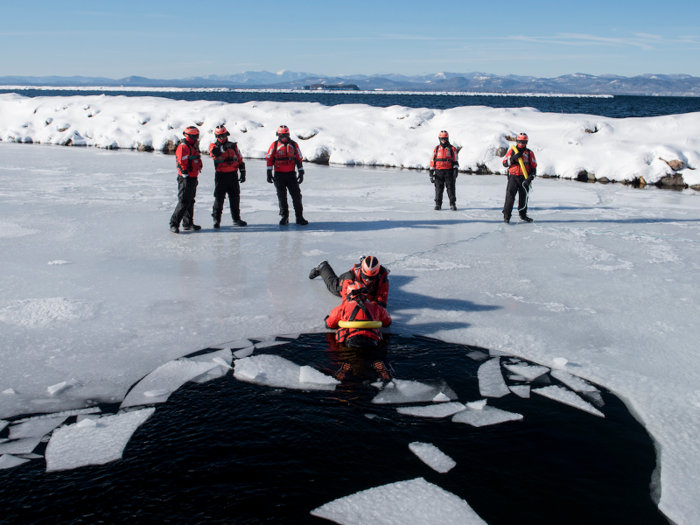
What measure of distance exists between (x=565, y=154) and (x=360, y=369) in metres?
14.6

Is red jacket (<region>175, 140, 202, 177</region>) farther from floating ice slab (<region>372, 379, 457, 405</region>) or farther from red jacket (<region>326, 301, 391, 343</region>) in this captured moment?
floating ice slab (<region>372, 379, 457, 405</region>)

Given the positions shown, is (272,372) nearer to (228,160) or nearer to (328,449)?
(328,449)

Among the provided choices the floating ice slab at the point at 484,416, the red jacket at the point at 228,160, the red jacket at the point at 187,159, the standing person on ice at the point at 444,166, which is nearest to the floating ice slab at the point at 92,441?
the floating ice slab at the point at 484,416

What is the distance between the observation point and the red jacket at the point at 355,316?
4355 mm

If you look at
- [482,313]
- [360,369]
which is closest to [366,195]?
[482,313]

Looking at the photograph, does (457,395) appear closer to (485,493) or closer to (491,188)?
(485,493)

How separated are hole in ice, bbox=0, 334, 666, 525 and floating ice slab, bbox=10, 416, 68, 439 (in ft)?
0.04

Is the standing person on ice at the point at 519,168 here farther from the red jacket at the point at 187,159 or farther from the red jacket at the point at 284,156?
the red jacket at the point at 187,159

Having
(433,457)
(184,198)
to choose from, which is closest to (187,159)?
(184,198)

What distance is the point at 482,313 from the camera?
16.9ft

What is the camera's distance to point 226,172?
8.56 metres

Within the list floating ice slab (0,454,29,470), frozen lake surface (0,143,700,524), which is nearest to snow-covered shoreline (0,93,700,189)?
frozen lake surface (0,143,700,524)

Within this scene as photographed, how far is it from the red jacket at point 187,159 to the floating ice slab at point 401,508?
6303 mm

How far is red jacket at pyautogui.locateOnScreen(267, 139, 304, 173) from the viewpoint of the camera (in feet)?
28.6
